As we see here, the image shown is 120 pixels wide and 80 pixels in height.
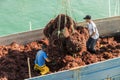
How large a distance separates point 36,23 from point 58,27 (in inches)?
215

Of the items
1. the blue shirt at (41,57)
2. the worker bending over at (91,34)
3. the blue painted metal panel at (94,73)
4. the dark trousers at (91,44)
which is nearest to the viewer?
the blue painted metal panel at (94,73)

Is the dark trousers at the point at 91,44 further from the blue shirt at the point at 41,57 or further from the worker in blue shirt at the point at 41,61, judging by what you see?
the blue shirt at the point at 41,57

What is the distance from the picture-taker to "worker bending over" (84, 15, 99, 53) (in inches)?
321

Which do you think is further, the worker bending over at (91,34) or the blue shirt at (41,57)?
the worker bending over at (91,34)

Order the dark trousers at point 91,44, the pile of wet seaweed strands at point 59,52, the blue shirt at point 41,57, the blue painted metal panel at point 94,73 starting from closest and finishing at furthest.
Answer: the blue painted metal panel at point 94,73, the blue shirt at point 41,57, the pile of wet seaweed strands at point 59,52, the dark trousers at point 91,44

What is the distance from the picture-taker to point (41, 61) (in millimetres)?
7555

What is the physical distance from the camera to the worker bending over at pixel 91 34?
8164mm

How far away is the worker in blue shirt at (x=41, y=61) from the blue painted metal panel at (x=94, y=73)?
0.99 metres

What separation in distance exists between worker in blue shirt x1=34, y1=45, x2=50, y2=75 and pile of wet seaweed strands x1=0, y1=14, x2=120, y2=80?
149mm

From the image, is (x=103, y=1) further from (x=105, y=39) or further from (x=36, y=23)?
(x=105, y=39)

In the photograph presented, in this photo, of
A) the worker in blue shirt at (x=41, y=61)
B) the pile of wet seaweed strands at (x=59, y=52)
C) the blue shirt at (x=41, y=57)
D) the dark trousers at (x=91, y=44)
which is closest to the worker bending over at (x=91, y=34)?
the dark trousers at (x=91, y=44)

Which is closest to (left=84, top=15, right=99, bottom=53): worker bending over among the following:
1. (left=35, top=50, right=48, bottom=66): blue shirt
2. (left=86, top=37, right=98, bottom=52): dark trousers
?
(left=86, top=37, right=98, bottom=52): dark trousers

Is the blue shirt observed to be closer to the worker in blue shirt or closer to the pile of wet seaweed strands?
the worker in blue shirt

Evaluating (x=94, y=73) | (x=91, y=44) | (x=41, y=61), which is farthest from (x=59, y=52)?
(x=94, y=73)
